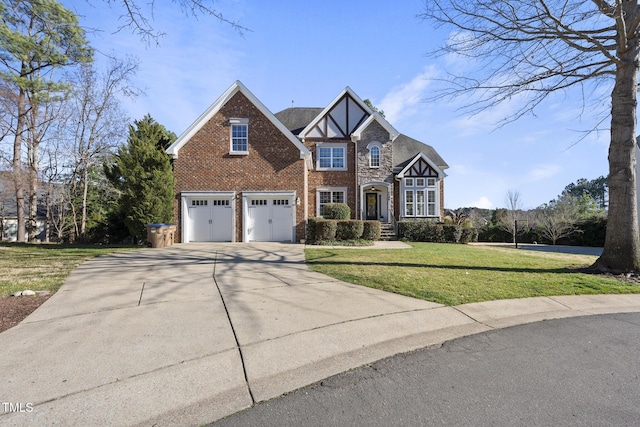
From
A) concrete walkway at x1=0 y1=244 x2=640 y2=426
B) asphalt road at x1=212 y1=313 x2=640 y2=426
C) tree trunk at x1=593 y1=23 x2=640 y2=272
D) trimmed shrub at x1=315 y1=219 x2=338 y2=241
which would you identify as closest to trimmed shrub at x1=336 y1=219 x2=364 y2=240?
trimmed shrub at x1=315 y1=219 x2=338 y2=241

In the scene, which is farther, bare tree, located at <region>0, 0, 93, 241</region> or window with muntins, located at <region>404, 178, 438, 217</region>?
window with muntins, located at <region>404, 178, 438, 217</region>

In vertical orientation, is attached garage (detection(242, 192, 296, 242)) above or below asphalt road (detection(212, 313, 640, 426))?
above

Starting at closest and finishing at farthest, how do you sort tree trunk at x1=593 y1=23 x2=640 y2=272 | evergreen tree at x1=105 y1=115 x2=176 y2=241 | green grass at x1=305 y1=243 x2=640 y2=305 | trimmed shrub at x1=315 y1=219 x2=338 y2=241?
green grass at x1=305 y1=243 x2=640 y2=305 → tree trunk at x1=593 y1=23 x2=640 y2=272 → evergreen tree at x1=105 y1=115 x2=176 y2=241 → trimmed shrub at x1=315 y1=219 x2=338 y2=241

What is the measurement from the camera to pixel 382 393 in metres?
2.83

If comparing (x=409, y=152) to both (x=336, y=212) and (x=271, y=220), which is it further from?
(x=271, y=220)

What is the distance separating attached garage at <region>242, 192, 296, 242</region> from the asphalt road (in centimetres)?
1282

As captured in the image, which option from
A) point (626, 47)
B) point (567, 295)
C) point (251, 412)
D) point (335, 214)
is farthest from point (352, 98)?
point (251, 412)

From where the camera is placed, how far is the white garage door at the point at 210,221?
1598cm

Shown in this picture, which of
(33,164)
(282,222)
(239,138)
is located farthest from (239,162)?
(33,164)

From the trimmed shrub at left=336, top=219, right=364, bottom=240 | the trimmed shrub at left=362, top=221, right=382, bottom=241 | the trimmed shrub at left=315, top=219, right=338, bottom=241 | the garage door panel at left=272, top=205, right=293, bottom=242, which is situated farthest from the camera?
the trimmed shrub at left=362, top=221, right=382, bottom=241

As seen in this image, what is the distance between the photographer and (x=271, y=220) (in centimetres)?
1630

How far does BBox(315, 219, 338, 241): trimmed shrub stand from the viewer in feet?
51.3

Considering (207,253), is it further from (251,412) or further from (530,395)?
(530,395)

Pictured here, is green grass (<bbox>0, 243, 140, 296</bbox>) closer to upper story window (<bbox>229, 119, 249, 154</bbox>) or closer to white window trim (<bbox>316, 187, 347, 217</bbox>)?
upper story window (<bbox>229, 119, 249, 154</bbox>)
